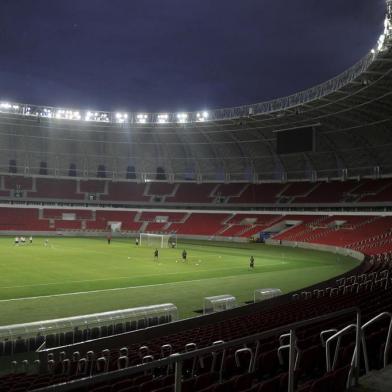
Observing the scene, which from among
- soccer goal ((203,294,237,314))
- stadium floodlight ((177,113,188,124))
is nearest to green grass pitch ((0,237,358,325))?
soccer goal ((203,294,237,314))

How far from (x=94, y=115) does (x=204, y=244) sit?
94.7 ft

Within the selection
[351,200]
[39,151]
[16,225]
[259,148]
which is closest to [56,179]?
[39,151]

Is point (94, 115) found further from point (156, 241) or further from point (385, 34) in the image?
point (385, 34)

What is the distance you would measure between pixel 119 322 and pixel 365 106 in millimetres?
45449

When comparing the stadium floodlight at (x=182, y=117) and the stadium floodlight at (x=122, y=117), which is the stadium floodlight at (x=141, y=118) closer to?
the stadium floodlight at (x=122, y=117)

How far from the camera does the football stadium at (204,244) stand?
8047mm

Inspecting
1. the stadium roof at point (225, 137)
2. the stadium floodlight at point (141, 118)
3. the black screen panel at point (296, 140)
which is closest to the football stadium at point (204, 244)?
the black screen panel at point (296, 140)

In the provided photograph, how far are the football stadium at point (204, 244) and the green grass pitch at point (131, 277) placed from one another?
225 millimetres

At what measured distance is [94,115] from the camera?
246ft

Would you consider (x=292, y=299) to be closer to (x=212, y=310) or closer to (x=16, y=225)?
(x=212, y=310)

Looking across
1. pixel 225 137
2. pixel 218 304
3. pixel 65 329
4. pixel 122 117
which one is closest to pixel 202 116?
pixel 225 137

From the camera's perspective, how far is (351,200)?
68438 millimetres

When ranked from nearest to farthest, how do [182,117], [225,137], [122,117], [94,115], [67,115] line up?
[182,117] → [67,115] → [122,117] → [94,115] → [225,137]

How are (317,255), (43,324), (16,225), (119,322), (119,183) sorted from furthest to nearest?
(119,183) < (16,225) < (317,255) < (119,322) < (43,324)
